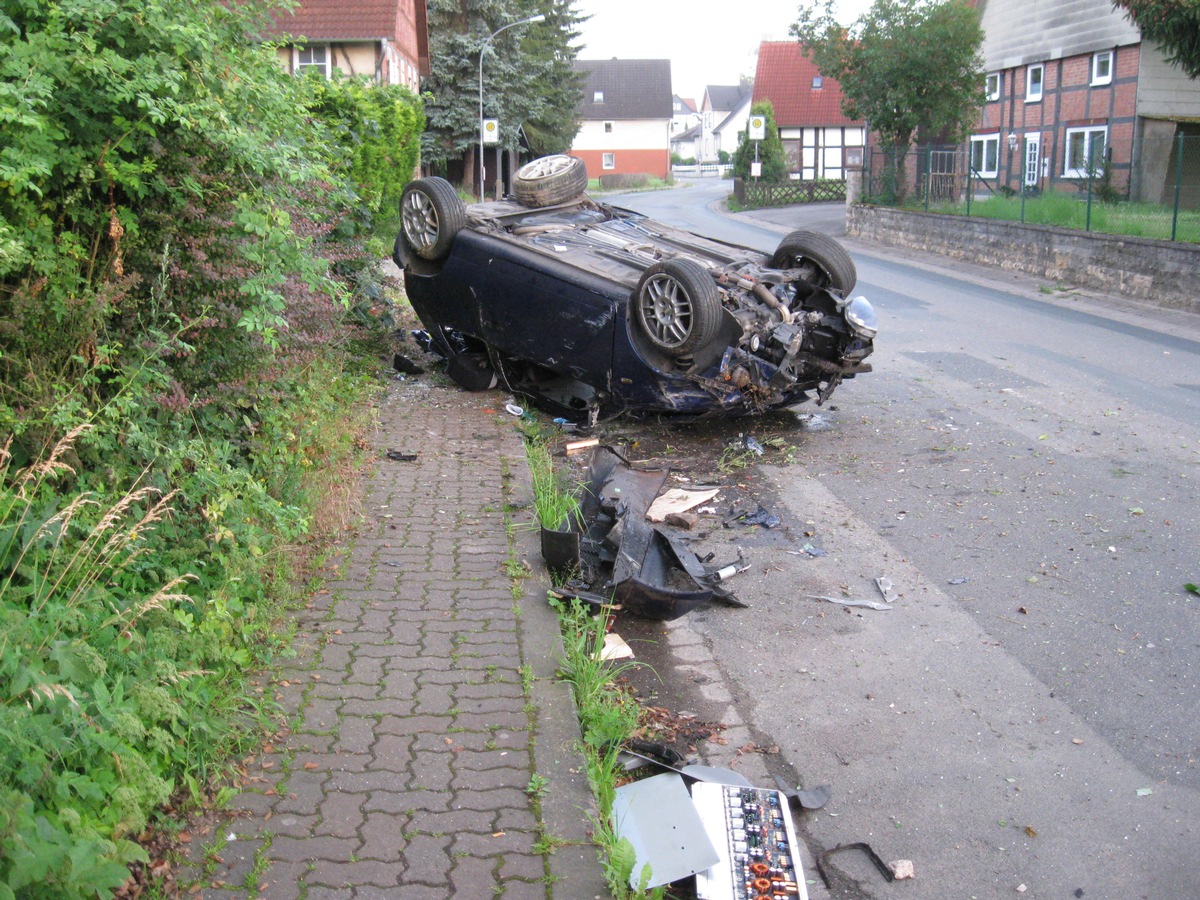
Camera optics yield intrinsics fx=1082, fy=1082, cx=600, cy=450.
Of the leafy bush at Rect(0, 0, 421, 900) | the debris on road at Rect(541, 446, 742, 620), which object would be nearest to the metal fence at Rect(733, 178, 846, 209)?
the debris on road at Rect(541, 446, 742, 620)

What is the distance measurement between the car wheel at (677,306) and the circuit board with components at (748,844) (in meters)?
4.72

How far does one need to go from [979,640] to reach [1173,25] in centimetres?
2270

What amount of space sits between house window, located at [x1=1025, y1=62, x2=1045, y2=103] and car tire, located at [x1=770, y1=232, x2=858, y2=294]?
26.5 meters

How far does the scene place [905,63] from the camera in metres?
29.1

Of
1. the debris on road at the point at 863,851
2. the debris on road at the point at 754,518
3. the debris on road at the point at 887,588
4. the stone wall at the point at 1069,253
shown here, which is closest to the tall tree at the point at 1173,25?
the stone wall at the point at 1069,253

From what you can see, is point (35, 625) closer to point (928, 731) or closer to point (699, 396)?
point (928, 731)

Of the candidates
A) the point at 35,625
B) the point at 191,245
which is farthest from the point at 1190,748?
the point at 191,245

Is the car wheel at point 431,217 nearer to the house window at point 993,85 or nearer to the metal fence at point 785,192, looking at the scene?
the house window at point 993,85

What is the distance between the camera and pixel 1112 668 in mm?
5164

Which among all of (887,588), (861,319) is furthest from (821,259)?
(887,588)

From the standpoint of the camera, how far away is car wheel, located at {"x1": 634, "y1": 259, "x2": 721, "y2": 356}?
821 centimetres

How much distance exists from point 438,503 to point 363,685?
2669 mm

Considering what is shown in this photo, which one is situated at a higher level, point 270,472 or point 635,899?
point 270,472

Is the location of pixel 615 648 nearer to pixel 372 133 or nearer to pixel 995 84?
pixel 372 133
